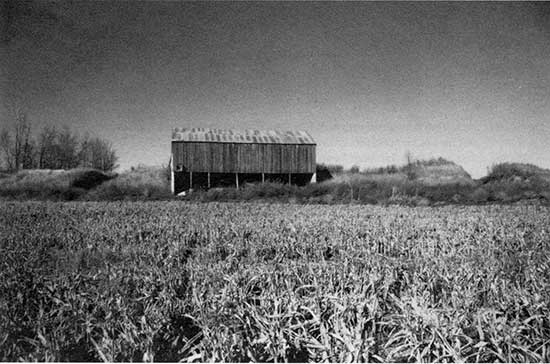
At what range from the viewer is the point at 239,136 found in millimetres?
29422

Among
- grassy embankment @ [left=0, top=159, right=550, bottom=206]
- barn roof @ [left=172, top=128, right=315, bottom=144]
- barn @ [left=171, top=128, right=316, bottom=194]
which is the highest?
barn roof @ [left=172, top=128, right=315, bottom=144]

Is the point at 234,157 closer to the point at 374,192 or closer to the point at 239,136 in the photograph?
the point at 239,136

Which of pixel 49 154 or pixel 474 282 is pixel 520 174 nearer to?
pixel 474 282

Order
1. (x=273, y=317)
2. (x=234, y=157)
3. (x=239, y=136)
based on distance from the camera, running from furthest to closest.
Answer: (x=239, y=136) < (x=234, y=157) < (x=273, y=317)

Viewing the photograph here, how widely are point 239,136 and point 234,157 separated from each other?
2.29m

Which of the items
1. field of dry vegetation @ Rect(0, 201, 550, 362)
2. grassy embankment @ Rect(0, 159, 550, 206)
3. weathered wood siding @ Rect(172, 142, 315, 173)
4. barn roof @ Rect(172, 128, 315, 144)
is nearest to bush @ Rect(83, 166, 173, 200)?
grassy embankment @ Rect(0, 159, 550, 206)

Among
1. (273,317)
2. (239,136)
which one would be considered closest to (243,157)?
(239,136)

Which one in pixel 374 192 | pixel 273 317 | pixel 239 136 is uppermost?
pixel 239 136

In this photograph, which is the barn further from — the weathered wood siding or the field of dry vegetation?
the field of dry vegetation

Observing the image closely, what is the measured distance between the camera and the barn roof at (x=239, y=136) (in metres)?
28.2

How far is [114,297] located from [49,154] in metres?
34.8

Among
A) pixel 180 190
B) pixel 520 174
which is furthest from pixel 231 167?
pixel 520 174

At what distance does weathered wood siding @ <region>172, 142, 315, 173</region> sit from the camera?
27469 millimetres

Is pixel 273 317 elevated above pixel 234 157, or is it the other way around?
pixel 234 157
